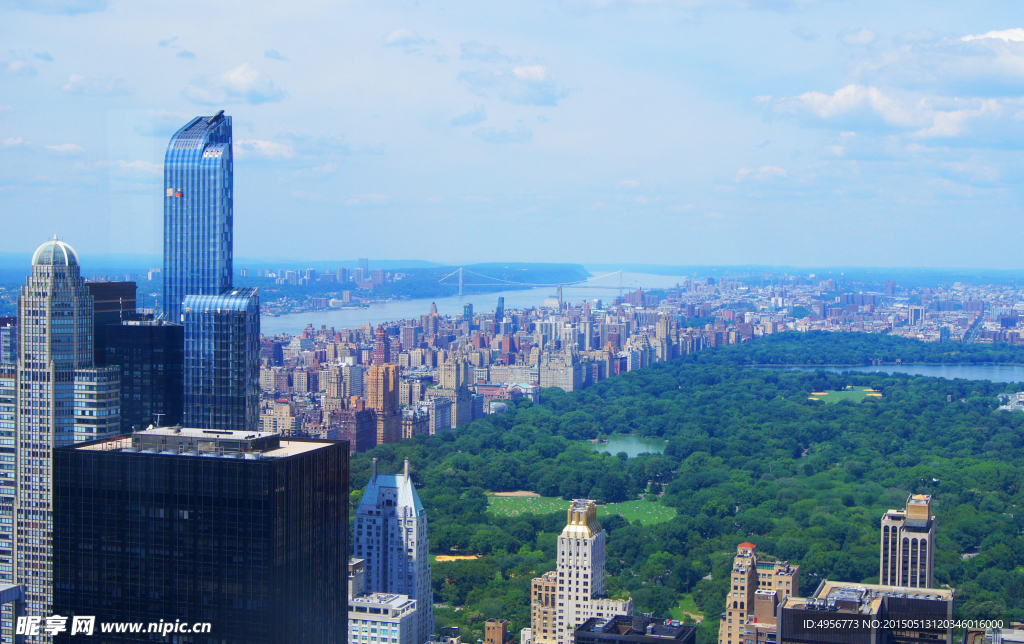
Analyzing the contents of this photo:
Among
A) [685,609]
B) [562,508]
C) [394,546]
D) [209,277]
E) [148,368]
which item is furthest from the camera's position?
[562,508]

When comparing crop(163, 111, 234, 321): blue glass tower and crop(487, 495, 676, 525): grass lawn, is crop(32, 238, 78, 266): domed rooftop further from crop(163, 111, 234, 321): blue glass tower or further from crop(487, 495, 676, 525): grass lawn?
crop(487, 495, 676, 525): grass lawn

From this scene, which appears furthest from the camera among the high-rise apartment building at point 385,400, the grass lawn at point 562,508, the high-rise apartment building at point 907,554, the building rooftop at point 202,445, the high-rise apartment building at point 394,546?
the high-rise apartment building at point 385,400

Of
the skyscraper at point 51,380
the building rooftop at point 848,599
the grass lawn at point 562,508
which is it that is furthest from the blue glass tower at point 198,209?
the grass lawn at point 562,508

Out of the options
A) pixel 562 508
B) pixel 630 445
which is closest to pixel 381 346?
pixel 630 445

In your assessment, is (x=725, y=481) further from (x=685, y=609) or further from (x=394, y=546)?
(x=394, y=546)

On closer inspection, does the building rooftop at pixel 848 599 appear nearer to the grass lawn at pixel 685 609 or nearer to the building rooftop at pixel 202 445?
the building rooftop at pixel 202 445

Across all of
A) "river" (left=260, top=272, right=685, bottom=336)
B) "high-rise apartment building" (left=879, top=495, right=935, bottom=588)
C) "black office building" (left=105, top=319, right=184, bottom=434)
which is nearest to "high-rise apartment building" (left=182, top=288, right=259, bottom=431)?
"black office building" (left=105, top=319, right=184, bottom=434)

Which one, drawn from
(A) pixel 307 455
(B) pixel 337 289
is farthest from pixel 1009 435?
(A) pixel 307 455
